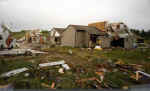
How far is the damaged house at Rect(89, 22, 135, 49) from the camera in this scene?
49.6 ft

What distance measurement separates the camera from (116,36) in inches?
609

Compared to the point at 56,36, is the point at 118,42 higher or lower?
lower

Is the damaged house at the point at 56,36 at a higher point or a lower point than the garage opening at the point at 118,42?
higher

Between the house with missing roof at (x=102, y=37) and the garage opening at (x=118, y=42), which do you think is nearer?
the house with missing roof at (x=102, y=37)

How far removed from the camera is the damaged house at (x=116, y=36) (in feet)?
49.6

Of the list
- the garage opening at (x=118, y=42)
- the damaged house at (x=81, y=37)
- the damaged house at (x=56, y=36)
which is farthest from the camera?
the damaged house at (x=56, y=36)

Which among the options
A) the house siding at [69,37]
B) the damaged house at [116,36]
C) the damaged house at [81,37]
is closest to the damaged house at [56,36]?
the house siding at [69,37]

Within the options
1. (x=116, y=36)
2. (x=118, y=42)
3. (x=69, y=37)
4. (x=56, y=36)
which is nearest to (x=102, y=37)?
(x=116, y=36)

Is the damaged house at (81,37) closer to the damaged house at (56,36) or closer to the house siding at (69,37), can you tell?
the house siding at (69,37)

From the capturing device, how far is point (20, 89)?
2949mm

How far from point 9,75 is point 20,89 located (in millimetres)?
1197

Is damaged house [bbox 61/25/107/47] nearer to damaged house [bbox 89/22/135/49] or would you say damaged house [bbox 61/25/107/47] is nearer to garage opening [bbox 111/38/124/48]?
damaged house [bbox 89/22/135/49]

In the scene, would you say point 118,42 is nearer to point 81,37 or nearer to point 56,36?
point 81,37

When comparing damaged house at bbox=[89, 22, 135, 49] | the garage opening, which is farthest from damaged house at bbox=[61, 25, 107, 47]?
the garage opening
